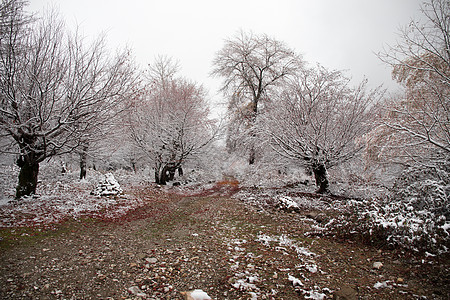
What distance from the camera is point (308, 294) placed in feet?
10.2

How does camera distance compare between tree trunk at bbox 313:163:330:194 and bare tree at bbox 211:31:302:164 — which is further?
bare tree at bbox 211:31:302:164

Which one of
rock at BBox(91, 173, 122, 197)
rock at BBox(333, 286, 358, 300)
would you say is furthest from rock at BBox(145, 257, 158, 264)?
rock at BBox(91, 173, 122, 197)

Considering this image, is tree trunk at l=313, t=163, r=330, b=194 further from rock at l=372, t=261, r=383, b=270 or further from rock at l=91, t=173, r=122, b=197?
rock at l=91, t=173, r=122, b=197

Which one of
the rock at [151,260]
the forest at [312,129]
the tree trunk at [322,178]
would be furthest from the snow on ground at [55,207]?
the tree trunk at [322,178]

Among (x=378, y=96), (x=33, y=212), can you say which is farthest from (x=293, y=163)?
(x=33, y=212)

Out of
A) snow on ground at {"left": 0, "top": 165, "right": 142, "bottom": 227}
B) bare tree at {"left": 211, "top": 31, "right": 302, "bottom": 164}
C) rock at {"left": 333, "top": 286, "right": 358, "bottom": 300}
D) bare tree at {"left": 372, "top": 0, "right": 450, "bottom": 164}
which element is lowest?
rock at {"left": 333, "top": 286, "right": 358, "bottom": 300}

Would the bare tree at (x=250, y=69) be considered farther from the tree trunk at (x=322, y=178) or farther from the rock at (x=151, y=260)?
the rock at (x=151, y=260)

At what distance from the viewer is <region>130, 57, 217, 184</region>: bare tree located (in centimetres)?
1521

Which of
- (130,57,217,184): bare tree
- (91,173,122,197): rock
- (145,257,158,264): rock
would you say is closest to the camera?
(145,257,158,264): rock

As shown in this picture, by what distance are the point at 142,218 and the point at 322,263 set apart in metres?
5.81

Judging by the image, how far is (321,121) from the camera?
31.5 feet

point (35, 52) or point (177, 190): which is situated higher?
point (35, 52)

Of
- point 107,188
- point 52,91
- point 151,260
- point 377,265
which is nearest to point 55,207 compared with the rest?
point 107,188

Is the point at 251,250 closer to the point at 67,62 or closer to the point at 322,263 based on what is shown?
the point at 322,263
